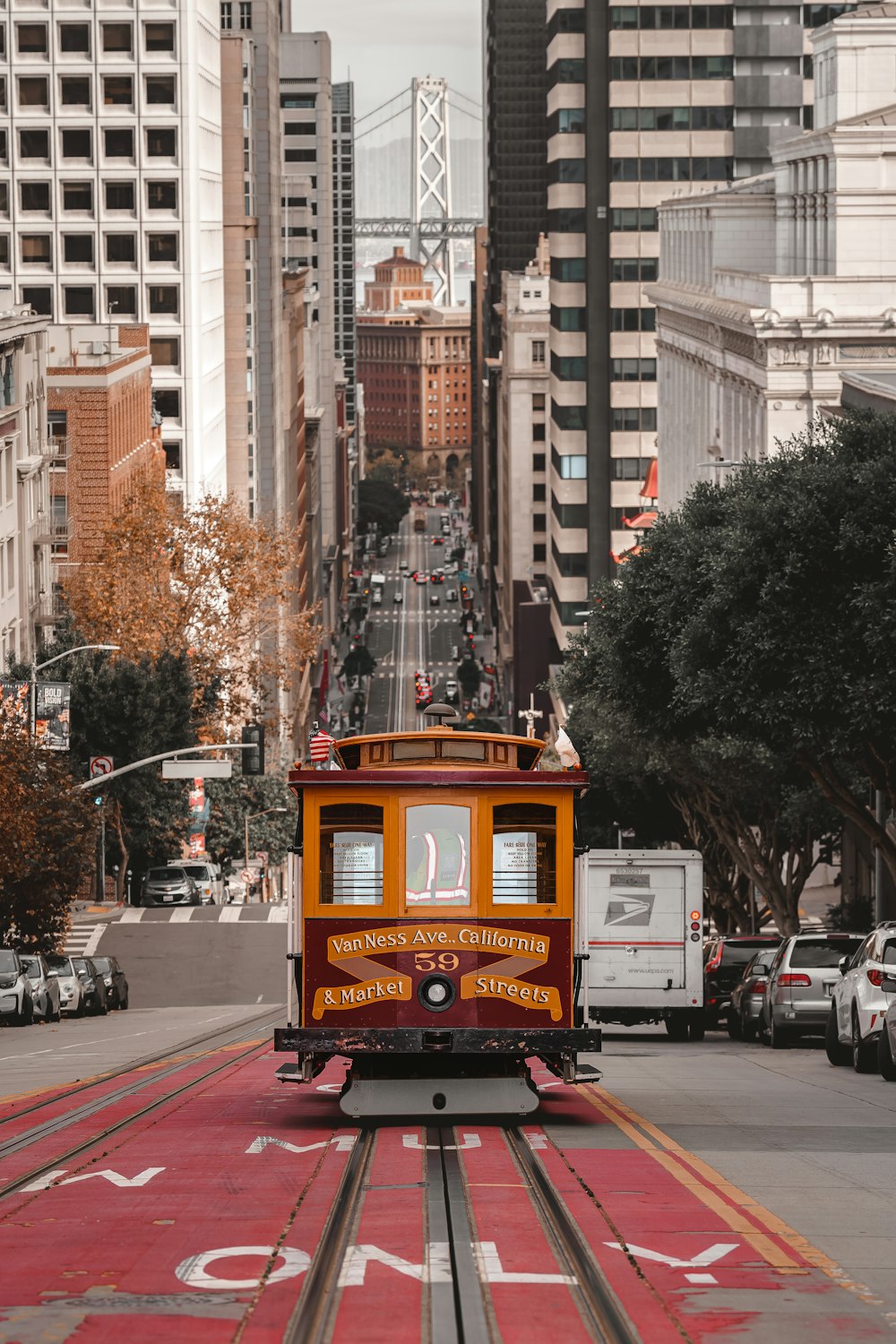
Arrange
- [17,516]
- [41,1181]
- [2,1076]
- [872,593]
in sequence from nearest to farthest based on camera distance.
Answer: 1. [41,1181]
2. [2,1076]
3. [872,593]
4. [17,516]

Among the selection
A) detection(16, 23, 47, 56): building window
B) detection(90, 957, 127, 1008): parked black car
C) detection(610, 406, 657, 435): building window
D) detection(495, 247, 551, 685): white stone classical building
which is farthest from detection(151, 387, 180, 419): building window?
detection(495, 247, 551, 685): white stone classical building

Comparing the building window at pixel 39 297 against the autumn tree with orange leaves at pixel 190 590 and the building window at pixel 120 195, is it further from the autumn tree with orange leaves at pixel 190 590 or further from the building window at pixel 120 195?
the autumn tree with orange leaves at pixel 190 590

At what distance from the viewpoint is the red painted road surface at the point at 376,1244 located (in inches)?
432

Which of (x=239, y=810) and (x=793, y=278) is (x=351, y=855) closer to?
(x=793, y=278)

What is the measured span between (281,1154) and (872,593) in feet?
63.3

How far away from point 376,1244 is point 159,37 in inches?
4080

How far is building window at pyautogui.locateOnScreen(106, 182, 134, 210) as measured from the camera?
367 ft

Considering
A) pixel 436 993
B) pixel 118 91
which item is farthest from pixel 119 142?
pixel 436 993

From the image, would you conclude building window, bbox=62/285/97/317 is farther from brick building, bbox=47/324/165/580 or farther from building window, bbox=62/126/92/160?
brick building, bbox=47/324/165/580

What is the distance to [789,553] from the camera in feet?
116

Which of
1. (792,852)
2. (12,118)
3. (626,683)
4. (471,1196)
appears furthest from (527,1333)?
(12,118)

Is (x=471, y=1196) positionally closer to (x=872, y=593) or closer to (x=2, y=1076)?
(x=2, y=1076)

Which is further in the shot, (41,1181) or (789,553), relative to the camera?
(789,553)

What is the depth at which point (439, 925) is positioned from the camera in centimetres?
1875
